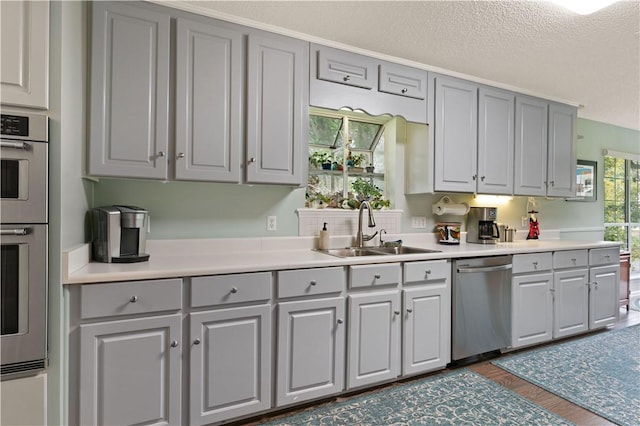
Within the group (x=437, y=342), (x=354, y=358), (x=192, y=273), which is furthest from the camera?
(x=437, y=342)

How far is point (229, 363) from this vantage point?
193 centimetres

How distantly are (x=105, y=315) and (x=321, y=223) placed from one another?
5.42 ft

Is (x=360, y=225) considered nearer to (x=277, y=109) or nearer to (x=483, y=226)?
(x=277, y=109)

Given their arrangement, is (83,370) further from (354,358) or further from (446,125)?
(446,125)

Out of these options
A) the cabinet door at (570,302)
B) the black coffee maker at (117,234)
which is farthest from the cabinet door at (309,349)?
the cabinet door at (570,302)

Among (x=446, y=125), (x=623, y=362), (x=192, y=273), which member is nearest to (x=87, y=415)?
(x=192, y=273)

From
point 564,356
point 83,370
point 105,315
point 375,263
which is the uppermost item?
point 375,263

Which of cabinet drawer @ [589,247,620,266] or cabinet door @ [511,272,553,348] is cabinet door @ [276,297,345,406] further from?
cabinet drawer @ [589,247,620,266]

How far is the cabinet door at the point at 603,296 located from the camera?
3514mm

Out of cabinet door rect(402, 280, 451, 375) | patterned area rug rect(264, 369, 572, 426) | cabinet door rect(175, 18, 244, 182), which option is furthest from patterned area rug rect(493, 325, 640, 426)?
cabinet door rect(175, 18, 244, 182)

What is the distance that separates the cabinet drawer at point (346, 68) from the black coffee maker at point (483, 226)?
5.75ft

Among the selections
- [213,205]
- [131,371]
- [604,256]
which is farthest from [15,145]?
[604,256]

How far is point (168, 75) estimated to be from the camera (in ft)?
6.81

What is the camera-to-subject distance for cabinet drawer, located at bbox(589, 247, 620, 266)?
353cm
